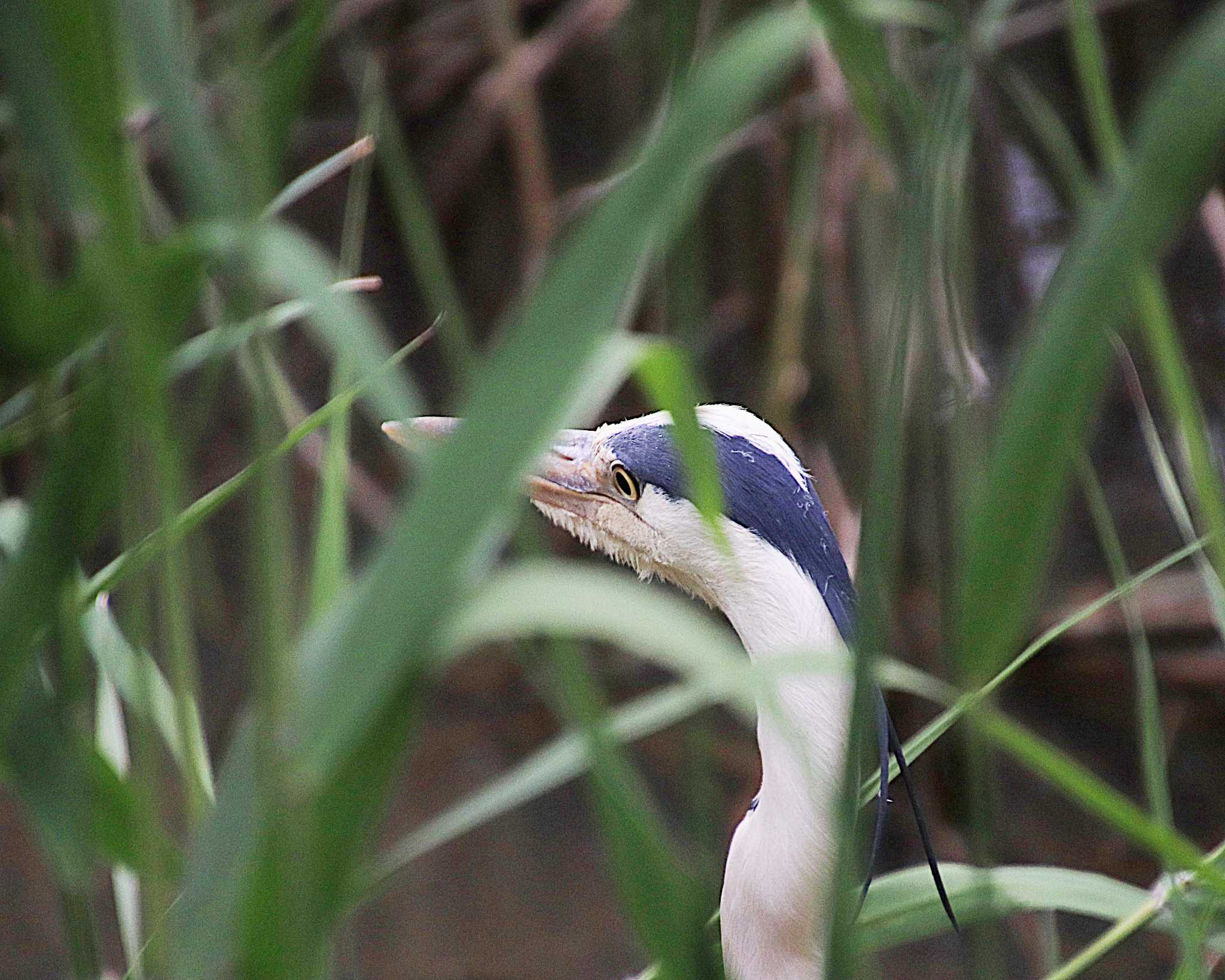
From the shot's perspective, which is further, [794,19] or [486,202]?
[486,202]

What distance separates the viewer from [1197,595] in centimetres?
172

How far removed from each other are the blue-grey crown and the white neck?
1 cm

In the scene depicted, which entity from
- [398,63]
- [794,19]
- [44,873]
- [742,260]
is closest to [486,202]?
[398,63]

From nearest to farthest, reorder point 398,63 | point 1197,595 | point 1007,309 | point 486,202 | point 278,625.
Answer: point 278,625
point 1197,595
point 1007,309
point 398,63
point 486,202

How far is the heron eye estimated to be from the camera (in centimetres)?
101

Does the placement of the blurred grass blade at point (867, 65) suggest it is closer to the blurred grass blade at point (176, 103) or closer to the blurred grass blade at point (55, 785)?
the blurred grass blade at point (176, 103)

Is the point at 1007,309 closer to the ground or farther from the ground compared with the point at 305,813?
closer to the ground

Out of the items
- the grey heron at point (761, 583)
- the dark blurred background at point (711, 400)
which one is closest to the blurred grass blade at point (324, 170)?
the grey heron at point (761, 583)

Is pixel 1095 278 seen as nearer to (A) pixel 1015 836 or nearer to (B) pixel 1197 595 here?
(B) pixel 1197 595

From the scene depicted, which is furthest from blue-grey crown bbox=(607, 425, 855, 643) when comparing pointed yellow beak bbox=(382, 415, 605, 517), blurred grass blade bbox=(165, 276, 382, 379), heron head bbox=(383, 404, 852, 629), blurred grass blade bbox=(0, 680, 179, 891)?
blurred grass blade bbox=(0, 680, 179, 891)

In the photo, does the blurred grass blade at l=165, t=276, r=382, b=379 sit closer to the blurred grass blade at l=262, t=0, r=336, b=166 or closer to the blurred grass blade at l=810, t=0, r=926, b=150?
the blurred grass blade at l=262, t=0, r=336, b=166

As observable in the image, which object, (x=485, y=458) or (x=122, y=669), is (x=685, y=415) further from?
(x=122, y=669)

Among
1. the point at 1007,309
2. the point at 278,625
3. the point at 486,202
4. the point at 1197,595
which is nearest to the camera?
the point at 278,625

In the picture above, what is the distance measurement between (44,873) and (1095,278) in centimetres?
243
